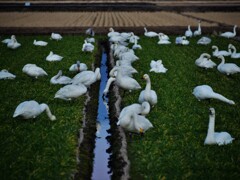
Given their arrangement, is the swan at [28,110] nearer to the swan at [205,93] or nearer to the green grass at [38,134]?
the green grass at [38,134]

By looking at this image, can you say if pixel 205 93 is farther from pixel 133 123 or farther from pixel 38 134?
pixel 38 134

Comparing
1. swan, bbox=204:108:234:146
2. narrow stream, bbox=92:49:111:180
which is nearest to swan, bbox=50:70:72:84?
narrow stream, bbox=92:49:111:180

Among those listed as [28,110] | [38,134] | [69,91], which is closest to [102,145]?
[38,134]

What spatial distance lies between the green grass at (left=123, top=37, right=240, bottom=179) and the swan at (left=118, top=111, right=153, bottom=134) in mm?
358

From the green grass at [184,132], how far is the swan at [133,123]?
0.36 meters

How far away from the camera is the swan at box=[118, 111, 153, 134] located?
365 inches

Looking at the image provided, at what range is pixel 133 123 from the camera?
367 inches

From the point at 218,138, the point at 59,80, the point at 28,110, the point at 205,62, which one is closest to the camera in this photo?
the point at 218,138

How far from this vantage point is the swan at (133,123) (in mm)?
9270

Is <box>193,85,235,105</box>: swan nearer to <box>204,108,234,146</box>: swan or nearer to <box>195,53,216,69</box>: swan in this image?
<box>204,108,234,146</box>: swan

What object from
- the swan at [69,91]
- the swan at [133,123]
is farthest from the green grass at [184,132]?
the swan at [69,91]

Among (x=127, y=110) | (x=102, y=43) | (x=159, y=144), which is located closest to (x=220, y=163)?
(x=159, y=144)

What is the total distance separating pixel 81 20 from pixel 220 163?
3137cm

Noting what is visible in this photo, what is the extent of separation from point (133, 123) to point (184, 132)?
1.76m
